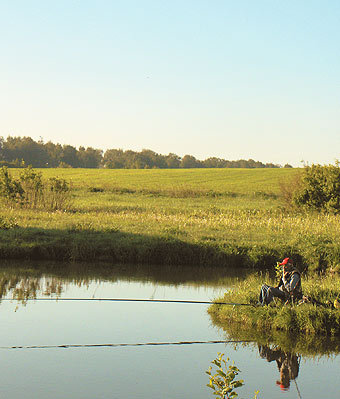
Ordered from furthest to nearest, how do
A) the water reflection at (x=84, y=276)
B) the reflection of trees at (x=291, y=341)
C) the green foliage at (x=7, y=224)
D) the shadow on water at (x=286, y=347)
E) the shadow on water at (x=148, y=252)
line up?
the green foliage at (x=7, y=224) < the shadow on water at (x=148, y=252) < the water reflection at (x=84, y=276) < the reflection of trees at (x=291, y=341) < the shadow on water at (x=286, y=347)

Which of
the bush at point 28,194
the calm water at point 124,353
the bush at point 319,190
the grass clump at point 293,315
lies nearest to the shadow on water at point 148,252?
the calm water at point 124,353

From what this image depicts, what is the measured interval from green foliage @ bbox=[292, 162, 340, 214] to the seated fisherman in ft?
85.4

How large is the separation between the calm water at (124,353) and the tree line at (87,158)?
107167mm

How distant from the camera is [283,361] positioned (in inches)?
483

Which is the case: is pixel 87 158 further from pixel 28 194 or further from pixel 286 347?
pixel 286 347

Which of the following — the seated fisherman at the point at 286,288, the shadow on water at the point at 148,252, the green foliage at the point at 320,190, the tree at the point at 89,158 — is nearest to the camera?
the seated fisherman at the point at 286,288

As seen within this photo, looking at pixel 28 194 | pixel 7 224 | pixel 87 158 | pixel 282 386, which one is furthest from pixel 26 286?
pixel 87 158

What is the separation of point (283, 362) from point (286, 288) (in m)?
2.15

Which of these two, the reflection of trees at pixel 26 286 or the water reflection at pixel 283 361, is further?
the reflection of trees at pixel 26 286

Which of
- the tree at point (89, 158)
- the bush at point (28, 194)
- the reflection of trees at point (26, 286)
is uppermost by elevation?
the tree at point (89, 158)

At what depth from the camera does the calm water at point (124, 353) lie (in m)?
10.4

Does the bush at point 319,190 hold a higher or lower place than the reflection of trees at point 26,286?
higher

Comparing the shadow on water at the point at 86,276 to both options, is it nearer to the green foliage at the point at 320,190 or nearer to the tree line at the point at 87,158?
the green foliage at the point at 320,190

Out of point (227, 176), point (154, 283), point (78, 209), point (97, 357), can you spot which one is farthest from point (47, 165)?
point (97, 357)
